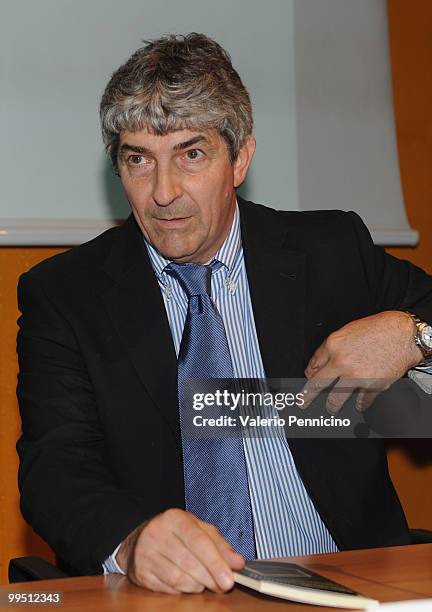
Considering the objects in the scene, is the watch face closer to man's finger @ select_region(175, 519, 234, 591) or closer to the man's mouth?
the man's mouth

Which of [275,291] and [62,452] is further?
[275,291]

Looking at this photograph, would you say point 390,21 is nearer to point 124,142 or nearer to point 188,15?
point 188,15

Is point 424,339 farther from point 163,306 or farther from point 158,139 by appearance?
point 158,139

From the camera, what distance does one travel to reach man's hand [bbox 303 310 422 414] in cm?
191

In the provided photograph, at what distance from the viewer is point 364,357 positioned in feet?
6.28

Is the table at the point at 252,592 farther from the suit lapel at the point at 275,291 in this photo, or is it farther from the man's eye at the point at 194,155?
the man's eye at the point at 194,155

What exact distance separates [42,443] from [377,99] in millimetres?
1631

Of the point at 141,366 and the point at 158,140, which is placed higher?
the point at 158,140

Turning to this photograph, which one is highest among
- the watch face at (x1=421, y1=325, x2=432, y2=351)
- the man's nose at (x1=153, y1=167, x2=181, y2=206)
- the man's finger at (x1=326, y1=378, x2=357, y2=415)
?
the man's nose at (x1=153, y1=167, x2=181, y2=206)

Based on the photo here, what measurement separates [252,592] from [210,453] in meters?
0.57

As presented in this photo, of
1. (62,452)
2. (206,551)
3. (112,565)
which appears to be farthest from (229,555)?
(62,452)

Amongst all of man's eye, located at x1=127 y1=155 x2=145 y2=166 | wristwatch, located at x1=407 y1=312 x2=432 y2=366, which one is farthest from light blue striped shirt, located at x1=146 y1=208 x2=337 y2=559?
wristwatch, located at x1=407 y1=312 x2=432 y2=366

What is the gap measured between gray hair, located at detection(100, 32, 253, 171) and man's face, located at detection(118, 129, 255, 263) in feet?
0.08

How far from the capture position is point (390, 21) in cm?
306
